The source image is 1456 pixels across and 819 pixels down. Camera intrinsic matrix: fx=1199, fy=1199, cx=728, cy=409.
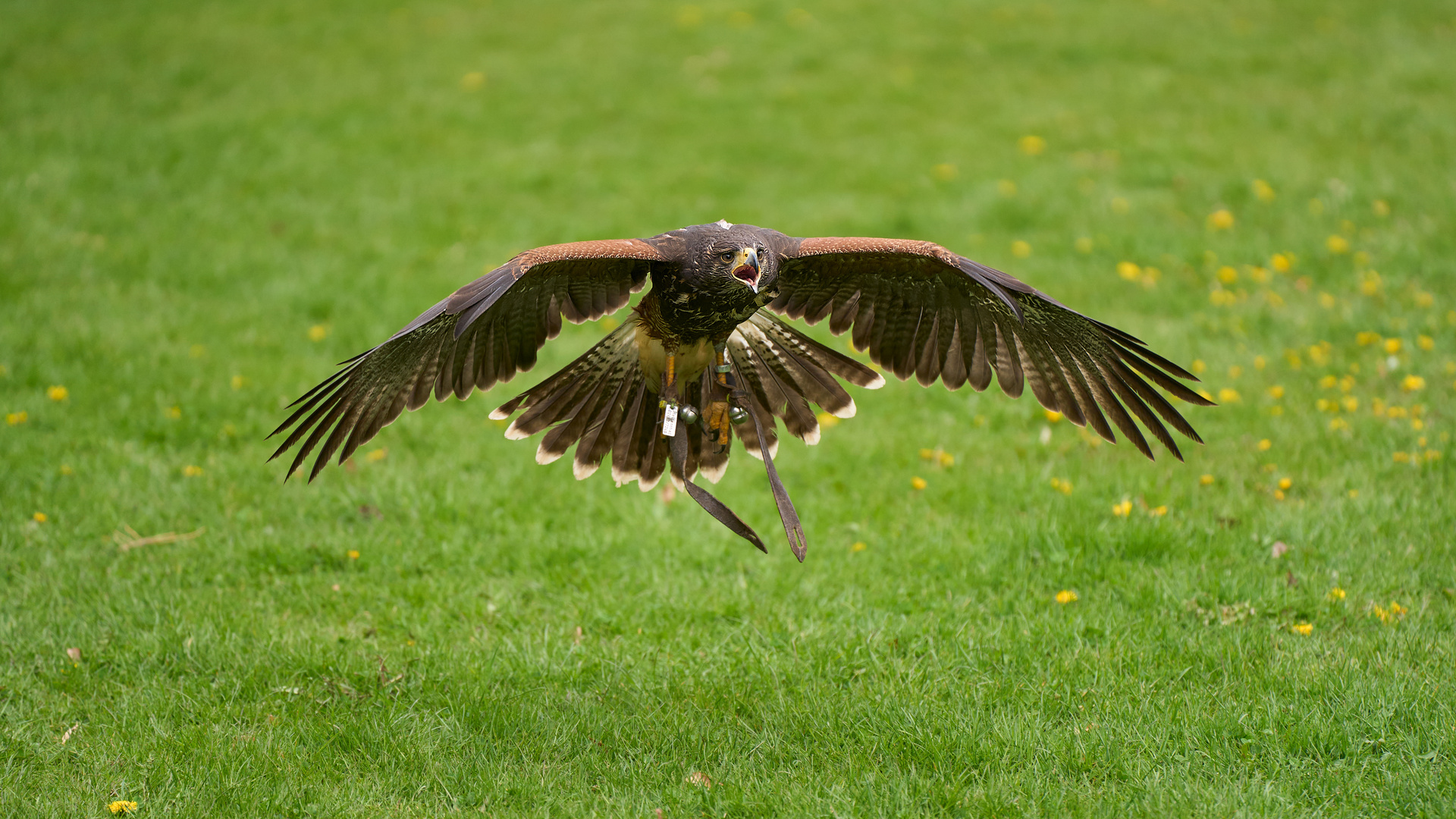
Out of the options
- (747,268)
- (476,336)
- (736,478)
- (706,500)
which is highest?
(747,268)

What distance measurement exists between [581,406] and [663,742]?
155 centimetres

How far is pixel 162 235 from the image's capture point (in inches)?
387

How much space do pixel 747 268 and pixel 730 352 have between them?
3.41 ft

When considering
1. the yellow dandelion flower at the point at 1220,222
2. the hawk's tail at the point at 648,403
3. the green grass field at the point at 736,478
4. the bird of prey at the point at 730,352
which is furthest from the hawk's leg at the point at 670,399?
the yellow dandelion flower at the point at 1220,222

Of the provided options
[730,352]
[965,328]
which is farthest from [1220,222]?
[730,352]

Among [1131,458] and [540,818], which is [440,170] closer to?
[1131,458]

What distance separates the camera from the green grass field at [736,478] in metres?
4.55

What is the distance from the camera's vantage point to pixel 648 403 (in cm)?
548

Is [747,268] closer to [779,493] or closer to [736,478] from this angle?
[779,493]

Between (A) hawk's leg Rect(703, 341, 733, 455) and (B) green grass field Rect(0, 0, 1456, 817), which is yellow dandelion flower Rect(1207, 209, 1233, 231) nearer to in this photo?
(B) green grass field Rect(0, 0, 1456, 817)

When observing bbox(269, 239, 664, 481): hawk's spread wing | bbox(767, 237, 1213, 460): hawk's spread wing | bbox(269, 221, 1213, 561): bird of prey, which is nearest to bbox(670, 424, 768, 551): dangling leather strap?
bbox(269, 221, 1213, 561): bird of prey

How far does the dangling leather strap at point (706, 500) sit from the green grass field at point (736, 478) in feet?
2.49

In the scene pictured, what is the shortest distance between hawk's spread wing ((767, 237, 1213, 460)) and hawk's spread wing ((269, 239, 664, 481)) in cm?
80

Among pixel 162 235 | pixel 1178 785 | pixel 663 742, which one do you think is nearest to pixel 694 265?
pixel 663 742
